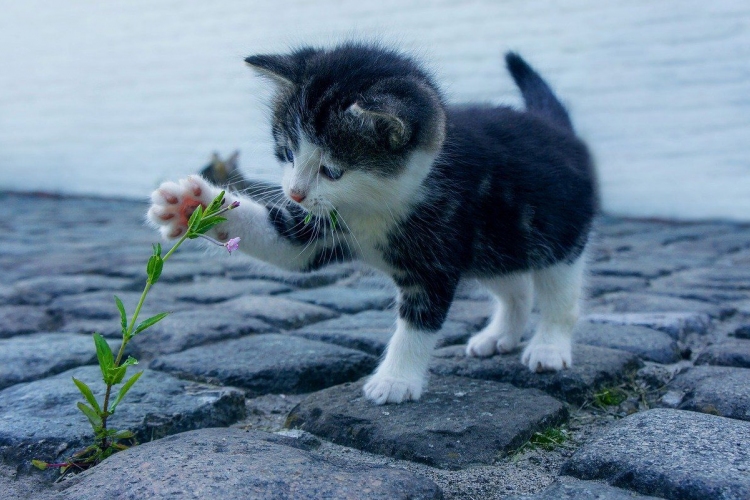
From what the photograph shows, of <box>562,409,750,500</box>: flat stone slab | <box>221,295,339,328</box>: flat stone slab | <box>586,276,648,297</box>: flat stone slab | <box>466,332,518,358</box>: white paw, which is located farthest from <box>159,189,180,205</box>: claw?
<box>586,276,648,297</box>: flat stone slab

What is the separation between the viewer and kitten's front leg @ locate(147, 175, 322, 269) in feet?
6.50

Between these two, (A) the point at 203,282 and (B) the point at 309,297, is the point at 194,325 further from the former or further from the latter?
(A) the point at 203,282

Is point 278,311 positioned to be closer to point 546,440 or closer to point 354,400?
point 354,400

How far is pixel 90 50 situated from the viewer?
368 inches

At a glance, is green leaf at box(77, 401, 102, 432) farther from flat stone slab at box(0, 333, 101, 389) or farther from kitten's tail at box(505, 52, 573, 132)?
kitten's tail at box(505, 52, 573, 132)

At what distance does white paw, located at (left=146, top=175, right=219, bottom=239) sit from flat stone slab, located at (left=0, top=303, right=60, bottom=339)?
38.6 inches

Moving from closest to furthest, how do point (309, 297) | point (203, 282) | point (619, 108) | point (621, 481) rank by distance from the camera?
point (621, 481), point (309, 297), point (203, 282), point (619, 108)

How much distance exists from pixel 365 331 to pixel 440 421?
952mm

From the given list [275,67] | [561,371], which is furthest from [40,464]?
[561,371]

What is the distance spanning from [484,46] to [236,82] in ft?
9.45

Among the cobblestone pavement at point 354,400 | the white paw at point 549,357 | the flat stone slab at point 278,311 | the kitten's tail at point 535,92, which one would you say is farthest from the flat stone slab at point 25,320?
the kitten's tail at point 535,92

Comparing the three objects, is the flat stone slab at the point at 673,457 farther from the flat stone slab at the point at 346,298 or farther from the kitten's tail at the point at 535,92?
the flat stone slab at the point at 346,298

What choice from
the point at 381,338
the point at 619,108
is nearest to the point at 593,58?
the point at 619,108

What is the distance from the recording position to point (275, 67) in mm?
2104
